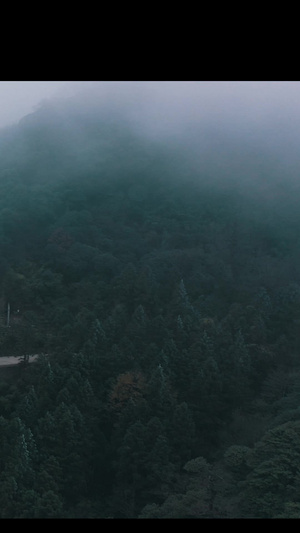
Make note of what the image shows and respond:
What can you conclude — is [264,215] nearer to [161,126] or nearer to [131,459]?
[161,126]

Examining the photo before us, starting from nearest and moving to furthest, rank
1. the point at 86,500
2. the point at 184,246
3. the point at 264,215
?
the point at 86,500 < the point at 184,246 < the point at 264,215

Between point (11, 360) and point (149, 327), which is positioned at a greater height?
point (149, 327)

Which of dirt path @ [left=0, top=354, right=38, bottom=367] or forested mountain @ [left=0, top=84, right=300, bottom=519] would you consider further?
dirt path @ [left=0, top=354, right=38, bottom=367]

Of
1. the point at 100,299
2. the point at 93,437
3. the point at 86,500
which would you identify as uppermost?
the point at 100,299

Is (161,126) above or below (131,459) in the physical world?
above

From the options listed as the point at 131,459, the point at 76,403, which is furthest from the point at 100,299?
the point at 131,459

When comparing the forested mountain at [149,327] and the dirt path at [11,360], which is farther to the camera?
the dirt path at [11,360]

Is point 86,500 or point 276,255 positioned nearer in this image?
point 86,500

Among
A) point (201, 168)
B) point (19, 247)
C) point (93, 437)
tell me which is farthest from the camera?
point (201, 168)
